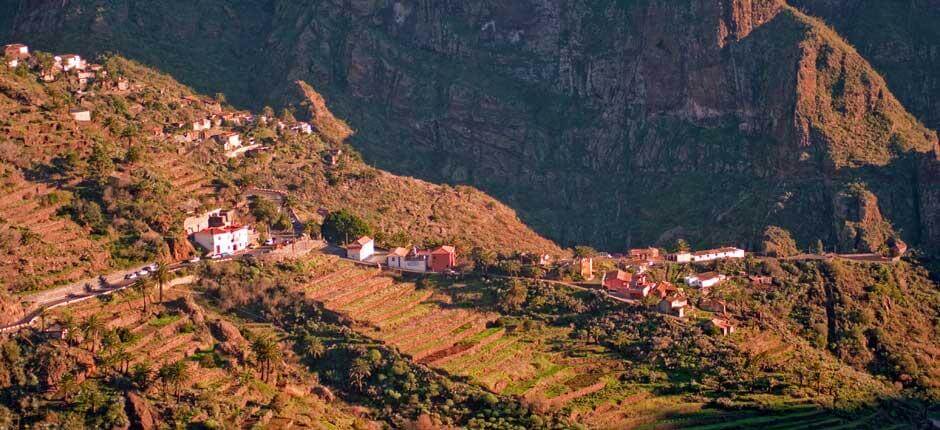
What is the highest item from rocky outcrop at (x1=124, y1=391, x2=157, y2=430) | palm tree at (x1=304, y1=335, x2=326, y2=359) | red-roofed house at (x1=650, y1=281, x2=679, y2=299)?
red-roofed house at (x1=650, y1=281, x2=679, y2=299)

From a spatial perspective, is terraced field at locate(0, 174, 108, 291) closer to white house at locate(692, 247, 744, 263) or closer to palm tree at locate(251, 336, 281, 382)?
palm tree at locate(251, 336, 281, 382)

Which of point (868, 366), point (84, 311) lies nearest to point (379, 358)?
point (84, 311)

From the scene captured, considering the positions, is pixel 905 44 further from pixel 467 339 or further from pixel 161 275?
pixel 161 275

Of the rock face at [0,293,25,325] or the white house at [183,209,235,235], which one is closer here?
the rock face at [0,293,25,325]

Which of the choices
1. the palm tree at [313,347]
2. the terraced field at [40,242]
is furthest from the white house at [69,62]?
the palm tree at [313,347]

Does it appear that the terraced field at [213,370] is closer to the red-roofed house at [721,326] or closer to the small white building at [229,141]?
the red-roofed house at [721,326]

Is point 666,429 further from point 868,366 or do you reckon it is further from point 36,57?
point 36,57

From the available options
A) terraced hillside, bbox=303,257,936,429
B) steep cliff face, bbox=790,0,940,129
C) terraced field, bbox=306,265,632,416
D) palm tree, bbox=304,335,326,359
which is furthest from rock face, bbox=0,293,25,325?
steep cliff face, bbox=790,0,940,129
